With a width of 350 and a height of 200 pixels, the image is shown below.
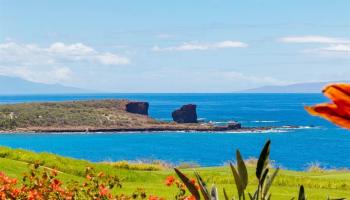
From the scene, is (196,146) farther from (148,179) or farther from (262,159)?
(262,159)

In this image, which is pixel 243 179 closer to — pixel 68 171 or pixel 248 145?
pixel 68 171

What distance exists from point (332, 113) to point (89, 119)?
415ft

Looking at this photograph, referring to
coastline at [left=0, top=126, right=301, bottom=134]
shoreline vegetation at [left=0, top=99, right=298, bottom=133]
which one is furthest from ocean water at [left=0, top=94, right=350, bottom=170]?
shoreline vegetation at [left=0, top=99, right=298, bottom=133]

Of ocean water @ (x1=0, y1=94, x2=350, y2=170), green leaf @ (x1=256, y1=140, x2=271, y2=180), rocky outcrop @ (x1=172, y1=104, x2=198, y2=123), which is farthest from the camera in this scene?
rocky outcrop @ (x1=172, y1=104, x2=198, y2=123)

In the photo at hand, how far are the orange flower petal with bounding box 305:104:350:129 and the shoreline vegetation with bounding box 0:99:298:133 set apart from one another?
11356 cm

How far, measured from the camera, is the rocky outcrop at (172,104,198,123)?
12857 cm

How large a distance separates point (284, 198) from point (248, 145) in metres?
75.3

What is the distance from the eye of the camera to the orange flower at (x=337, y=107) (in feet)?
3.74

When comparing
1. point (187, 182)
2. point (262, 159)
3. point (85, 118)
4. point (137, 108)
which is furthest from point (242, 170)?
point (137, 108)

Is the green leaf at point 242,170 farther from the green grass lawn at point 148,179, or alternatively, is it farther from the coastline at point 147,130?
the coastline at point 147,130

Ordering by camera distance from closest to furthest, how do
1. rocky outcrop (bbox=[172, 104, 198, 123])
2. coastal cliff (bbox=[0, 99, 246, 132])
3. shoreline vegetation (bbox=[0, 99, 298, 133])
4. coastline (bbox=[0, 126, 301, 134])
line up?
coastline (bbox=[0, 126, 301, 134]) → shoreline vegetation (bbox=[0, 99, 298, 133]) → coastal cliff (bbox=[0, 99, 246, 132]) → rocky outcrop (bbox=[172, 104, 198, 123])

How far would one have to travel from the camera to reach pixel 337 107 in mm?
1152

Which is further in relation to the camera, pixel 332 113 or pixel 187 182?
pixel 187 182

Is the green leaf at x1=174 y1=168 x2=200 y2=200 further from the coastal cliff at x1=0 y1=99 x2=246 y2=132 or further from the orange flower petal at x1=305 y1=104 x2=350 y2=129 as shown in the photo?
the coastal cliff at x1=0 y1=99 x2=246 y2=132
